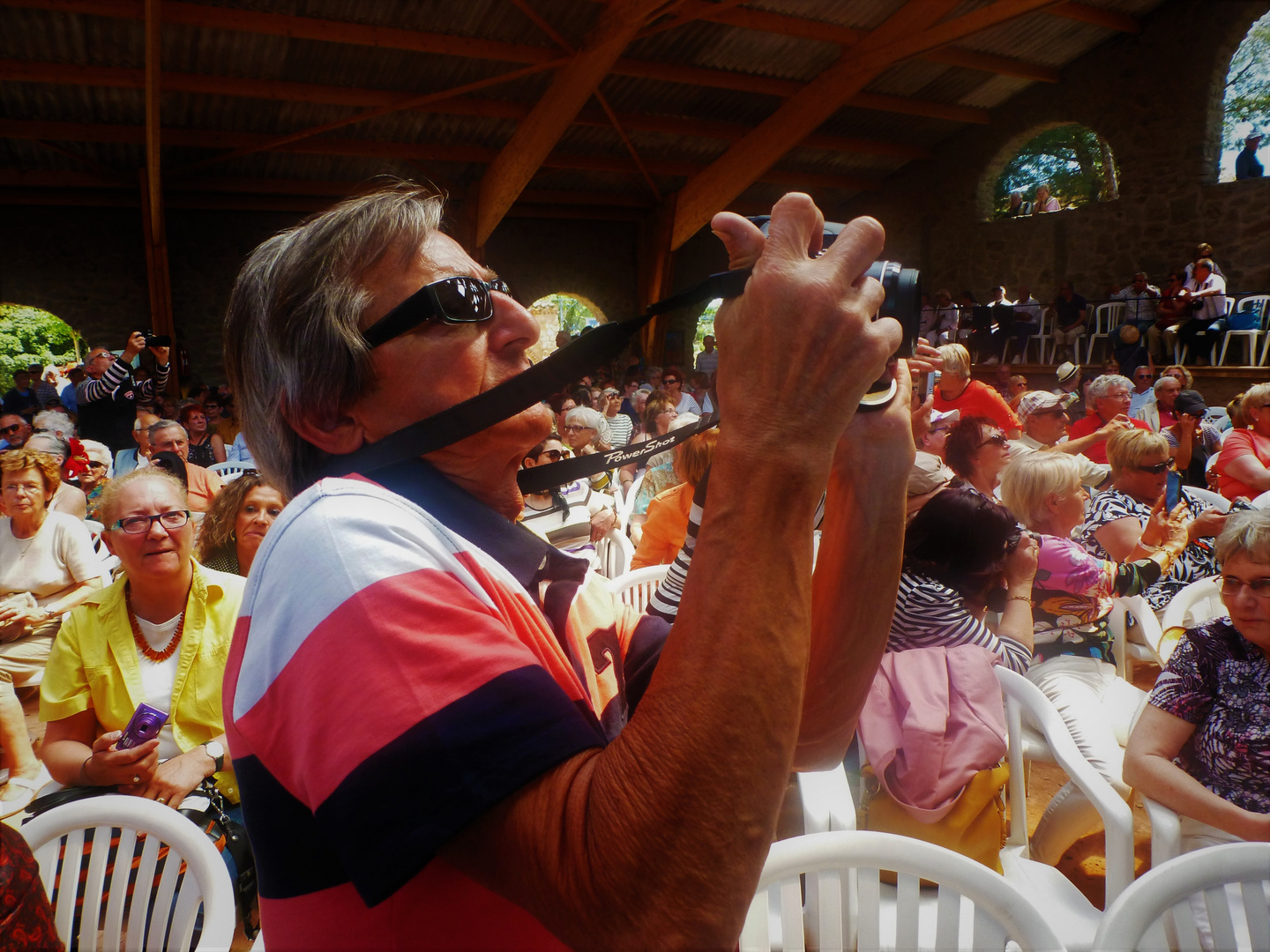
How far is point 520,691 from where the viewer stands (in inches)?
18.7

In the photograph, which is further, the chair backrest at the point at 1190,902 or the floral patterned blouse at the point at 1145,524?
the floral patterned blouse at the point at 1145,524

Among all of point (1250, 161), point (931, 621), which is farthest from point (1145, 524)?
point (1250, 161)

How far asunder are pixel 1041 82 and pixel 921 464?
13162 millimetres

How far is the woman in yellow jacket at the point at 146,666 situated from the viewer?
1901 millimetres

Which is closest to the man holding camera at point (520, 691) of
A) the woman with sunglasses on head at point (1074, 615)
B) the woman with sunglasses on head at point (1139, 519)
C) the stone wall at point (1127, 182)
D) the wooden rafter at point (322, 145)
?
the woman with sunglasses on head at point (1074, 615)

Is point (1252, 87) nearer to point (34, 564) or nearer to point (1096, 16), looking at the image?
point (1096, 16)

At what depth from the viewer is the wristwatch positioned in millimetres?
1988

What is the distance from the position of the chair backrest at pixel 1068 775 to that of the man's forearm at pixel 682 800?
1.58 metres

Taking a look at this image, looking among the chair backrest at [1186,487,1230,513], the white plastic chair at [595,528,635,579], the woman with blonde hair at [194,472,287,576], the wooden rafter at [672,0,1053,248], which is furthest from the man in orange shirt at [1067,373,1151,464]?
the wooden rafter at [672,0,1053,248]

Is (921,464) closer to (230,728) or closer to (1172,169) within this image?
(230,728)

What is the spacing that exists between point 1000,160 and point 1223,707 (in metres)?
13.8

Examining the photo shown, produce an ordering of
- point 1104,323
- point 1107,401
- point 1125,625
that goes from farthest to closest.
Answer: point 1104,323 → point 1107,401 → point 1125,625

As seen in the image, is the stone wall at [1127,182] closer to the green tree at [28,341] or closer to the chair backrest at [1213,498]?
the chair backrest at [1213,498]

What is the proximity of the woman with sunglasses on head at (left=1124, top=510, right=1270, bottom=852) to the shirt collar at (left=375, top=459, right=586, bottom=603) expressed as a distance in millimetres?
1748
